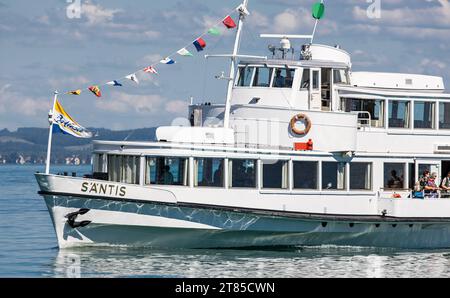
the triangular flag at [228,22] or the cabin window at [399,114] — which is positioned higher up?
the triangular flag at [228,22]

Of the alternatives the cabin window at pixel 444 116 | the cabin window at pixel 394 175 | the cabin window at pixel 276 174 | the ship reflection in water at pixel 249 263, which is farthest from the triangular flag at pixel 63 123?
the cabin window at pixel 444 116

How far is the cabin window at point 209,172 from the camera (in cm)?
3075

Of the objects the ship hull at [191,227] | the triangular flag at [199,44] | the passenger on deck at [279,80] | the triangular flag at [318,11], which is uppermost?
the triangular flag at [318,11]

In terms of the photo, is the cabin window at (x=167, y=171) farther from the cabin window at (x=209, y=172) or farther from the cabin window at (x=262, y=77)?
the cabin window at (x=262, y=77)

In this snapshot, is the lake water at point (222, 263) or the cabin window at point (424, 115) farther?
the cabin window at point (424, 115)

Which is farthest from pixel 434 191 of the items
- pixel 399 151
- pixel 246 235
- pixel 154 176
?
pixel 154 176

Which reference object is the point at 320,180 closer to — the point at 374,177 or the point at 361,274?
the point at 374,177

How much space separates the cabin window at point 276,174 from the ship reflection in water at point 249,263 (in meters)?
1.90

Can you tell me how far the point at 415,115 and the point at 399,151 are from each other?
133cm

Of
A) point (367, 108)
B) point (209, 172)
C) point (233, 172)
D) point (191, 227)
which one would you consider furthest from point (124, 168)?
point (367, 108)

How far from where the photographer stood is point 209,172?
1216 inches

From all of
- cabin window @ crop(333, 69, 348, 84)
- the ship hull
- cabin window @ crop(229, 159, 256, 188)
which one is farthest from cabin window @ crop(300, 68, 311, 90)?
the ship hull

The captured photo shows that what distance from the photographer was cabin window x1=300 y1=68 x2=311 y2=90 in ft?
109

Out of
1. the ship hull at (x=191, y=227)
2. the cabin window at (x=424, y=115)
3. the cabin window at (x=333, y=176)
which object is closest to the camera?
the ship hull at (x=191, y=227)
